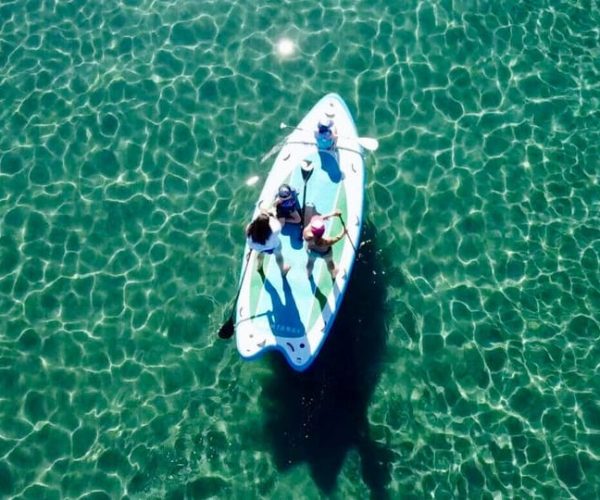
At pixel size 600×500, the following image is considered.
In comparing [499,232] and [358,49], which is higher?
[358,49]

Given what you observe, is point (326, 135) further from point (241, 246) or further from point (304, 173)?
point (241, 246)

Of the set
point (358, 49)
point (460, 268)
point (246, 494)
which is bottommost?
point (246, 494)

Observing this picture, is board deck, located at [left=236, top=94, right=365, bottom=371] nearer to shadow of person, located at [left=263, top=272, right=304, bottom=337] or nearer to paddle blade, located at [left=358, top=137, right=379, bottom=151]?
shadow of person, located at [left=263, top=272, right=304, bottom=337]

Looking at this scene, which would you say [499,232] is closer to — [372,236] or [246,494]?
[372,236]

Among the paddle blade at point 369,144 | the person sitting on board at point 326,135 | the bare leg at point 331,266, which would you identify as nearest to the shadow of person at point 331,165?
the person sitting on board at point 326,135

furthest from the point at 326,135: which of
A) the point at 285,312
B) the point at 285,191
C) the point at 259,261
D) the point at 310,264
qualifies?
the point at 285,312

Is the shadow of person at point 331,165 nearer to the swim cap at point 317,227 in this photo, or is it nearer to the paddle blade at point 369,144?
the paddle blade at point 369,144

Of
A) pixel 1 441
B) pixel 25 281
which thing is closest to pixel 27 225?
pixel 25 281

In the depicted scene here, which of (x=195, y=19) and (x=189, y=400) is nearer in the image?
(x=189, y=400)
